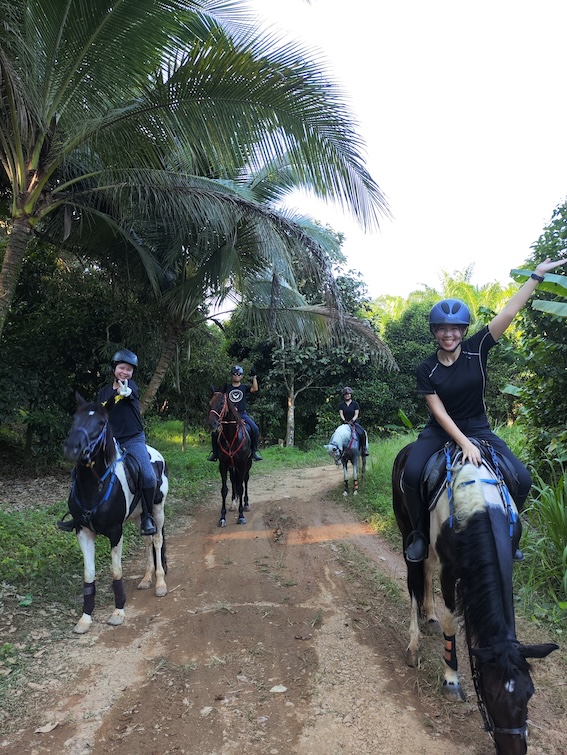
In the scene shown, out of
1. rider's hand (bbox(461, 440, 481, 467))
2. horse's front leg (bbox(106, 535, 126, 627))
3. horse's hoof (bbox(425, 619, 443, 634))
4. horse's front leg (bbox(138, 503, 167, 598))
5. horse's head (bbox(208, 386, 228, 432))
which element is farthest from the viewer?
horse's head (bbox(208, 386, 228, 432))

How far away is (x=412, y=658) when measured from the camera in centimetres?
350

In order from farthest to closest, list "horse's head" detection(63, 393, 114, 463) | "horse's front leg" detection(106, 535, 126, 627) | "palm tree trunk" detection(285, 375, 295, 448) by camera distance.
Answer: "palm tree trunk" detection(285, 375, 295, 448) < "horse's front leg" detection(106, 535, 126, 627) < "horse's head" detection(63, 393, 114, 463)

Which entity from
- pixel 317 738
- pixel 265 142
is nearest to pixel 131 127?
pixel 265 142

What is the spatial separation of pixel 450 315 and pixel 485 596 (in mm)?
1778

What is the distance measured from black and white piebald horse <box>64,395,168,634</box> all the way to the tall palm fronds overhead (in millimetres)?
2676

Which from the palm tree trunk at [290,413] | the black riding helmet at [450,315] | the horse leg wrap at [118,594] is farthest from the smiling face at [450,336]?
the palm tree trunk at [290,413]

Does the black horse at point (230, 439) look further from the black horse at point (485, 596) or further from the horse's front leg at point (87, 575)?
the black horse at point (485, 596)

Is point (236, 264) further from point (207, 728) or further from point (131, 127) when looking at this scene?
point (207, 728)

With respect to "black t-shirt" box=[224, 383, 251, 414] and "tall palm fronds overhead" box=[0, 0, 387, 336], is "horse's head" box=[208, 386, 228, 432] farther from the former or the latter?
"tall palm fronds overhead" box=[0, 0, 387, 336]

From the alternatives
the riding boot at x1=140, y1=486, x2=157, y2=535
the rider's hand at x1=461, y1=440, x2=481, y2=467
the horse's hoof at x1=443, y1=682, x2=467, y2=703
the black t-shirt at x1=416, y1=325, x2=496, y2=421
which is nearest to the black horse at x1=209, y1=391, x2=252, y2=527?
the riding boot at x1=140, y1=486, x2=157, y2=535

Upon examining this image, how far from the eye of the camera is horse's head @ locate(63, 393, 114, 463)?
3689 mm

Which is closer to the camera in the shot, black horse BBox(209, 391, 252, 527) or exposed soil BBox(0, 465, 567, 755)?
exposed soil BBox(0, 465, 567, 755)

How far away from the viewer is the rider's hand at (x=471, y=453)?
10.0 ft

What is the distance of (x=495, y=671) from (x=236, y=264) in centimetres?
722
